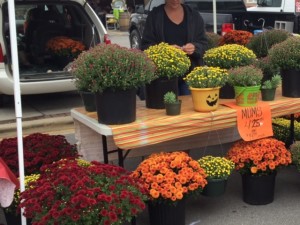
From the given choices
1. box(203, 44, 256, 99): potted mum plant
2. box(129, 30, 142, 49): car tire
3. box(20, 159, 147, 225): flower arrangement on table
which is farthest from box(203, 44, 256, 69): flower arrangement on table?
box(129, 30, 142, 49): car tire

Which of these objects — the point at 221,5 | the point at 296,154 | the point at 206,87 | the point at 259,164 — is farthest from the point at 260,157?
the point at 221,5

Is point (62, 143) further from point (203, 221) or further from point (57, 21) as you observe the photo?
point (57, 21)

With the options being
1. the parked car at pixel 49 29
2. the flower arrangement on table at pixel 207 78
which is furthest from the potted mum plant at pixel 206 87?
the parked car at pixel 49 29

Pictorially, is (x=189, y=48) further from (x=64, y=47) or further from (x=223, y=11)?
(x=223, y=11)

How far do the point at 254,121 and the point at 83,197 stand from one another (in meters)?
1.67

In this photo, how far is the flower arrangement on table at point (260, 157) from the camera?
378 centimetres

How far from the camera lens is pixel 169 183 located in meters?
3.31

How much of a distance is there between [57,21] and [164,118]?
4667 millimetres

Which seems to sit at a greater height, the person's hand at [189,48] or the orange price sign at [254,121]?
the person's hand at [189,48]

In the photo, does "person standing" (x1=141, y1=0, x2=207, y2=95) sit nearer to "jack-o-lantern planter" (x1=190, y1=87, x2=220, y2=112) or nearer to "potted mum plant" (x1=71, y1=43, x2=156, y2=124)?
"jack-o-lantern planter" (x1=190, y1=87, x2=220, y2=112)

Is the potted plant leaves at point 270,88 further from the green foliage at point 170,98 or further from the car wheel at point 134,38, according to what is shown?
the car wheel at point 134,38

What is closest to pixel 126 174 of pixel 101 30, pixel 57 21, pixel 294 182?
pixel 294 182

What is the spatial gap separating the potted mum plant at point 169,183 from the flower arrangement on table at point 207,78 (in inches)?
21.6

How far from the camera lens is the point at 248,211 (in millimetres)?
3879
